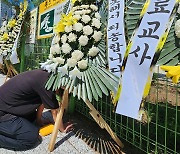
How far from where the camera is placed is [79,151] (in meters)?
3.03

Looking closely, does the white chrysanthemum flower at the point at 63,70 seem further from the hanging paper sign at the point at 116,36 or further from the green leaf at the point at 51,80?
the hanging paper sign at the point at 116,36

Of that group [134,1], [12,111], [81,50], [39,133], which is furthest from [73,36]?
[39,133]

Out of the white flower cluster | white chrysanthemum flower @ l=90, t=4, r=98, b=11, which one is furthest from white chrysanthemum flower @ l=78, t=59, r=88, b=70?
white chrysanthemum flower @ l=90, t=4, r=98, b=11

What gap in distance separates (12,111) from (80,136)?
0.94 m

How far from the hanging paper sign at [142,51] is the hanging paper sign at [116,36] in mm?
148

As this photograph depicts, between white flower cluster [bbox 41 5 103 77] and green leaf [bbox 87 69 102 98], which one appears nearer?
green leaf [bbox 87 69 102 98]

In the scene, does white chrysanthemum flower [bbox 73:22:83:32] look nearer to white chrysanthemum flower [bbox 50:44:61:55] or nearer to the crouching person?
white chrysanthemum flower [bbox 50:44:61:55]

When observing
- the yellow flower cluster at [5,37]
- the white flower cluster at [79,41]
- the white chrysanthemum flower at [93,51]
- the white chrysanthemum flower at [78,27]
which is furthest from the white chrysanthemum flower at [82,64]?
the yellow flower cluster at [5,37]

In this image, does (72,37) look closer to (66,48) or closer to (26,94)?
(66,48)

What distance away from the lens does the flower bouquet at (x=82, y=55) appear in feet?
7.94

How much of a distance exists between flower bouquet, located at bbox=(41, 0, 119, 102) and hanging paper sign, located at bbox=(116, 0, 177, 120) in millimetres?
187

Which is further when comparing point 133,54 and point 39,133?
point 39,133

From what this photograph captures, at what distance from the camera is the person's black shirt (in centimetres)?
305

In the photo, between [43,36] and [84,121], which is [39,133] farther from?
[43,36]
